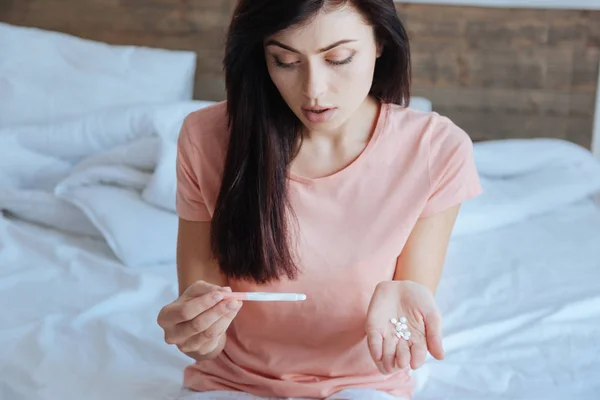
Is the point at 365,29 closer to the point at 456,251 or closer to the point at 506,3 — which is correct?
the point at 456,251

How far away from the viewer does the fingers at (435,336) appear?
0.94 meters

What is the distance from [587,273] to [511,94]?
855 millimetres

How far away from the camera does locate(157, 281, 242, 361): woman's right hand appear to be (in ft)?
3.04

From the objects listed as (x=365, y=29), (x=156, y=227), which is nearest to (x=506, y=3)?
(x=156, y=227)

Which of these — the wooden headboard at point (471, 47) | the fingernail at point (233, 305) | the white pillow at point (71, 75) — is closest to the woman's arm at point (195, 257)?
the fingernail at point (233, 305)

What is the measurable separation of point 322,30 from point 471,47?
57.5 inches

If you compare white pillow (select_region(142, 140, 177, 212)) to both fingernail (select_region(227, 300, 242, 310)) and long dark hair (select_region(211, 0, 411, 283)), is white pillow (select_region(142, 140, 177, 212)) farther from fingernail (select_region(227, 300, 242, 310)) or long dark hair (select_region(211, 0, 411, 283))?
fingernail (select_region(227, 300, 242, 310))

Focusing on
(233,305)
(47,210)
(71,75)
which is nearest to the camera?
(233,305)

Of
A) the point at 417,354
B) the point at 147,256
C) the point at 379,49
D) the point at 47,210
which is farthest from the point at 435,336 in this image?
the point at 47,210

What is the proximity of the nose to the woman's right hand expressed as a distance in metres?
0.27

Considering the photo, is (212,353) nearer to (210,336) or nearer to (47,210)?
(210,336)

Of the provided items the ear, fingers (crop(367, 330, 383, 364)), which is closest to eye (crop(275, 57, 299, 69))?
the ear

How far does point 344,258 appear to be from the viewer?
1.08 metres

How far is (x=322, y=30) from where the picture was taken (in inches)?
39.0
